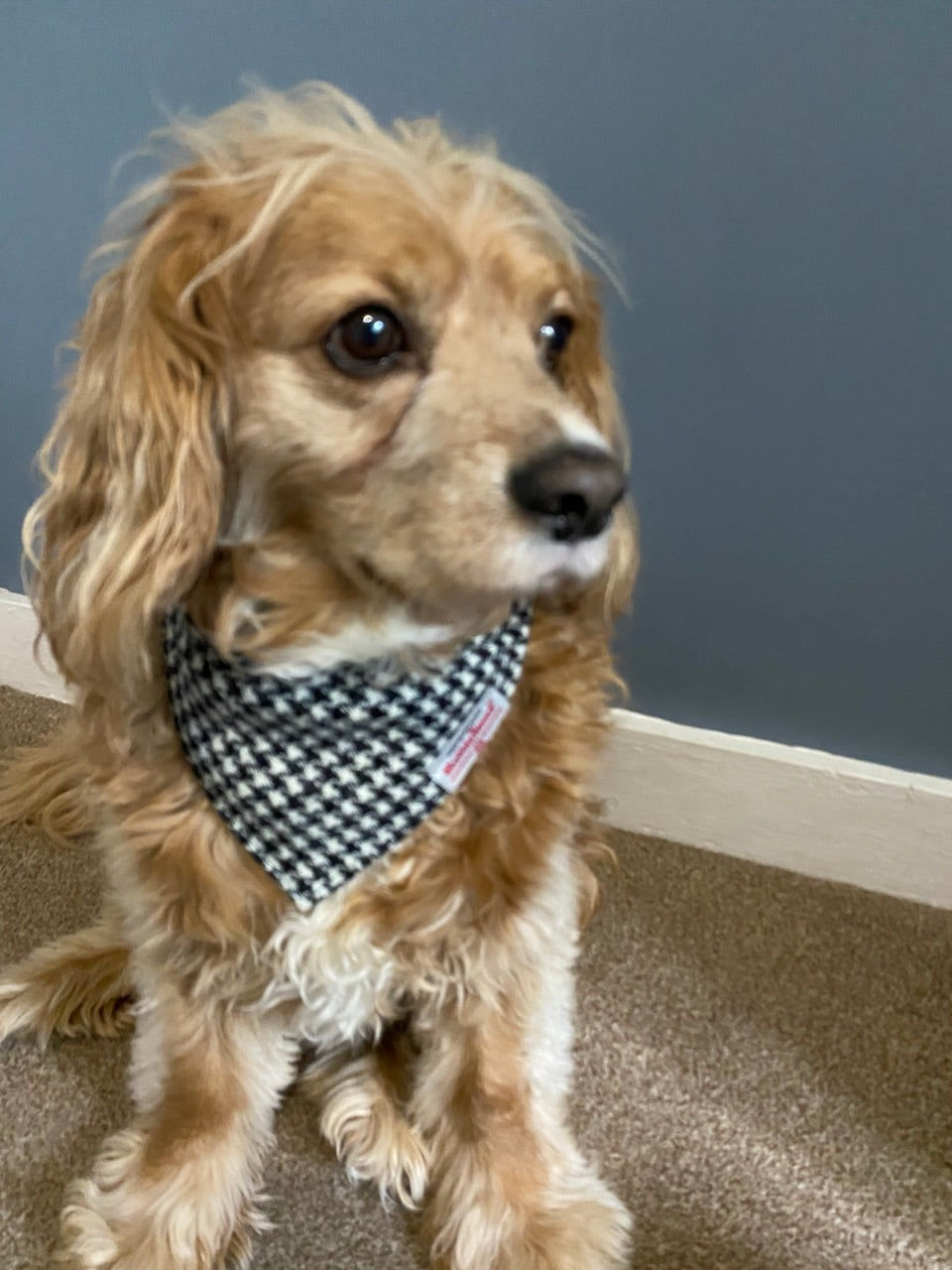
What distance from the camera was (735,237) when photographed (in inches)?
47.8

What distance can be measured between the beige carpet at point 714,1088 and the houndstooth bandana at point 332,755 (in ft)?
1.29

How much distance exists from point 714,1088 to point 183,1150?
1.80 ft

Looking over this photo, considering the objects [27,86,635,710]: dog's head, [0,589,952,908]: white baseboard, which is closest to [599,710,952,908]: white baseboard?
[0,589,952,908]: white baseboard

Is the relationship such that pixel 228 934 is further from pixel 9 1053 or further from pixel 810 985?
pixel 810 985

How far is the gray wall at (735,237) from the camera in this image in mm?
1147

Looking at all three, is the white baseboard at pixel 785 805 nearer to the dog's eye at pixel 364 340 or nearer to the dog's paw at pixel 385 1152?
the dog's paw at pixel 385 1152

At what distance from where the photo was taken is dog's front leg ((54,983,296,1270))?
954mm

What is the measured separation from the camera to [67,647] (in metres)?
0.85

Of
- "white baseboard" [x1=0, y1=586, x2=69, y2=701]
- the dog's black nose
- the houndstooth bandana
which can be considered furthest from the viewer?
"white baseboard" [x1=0, y1=586, x2=69, y2=701]

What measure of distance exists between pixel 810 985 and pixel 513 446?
2.84 feet

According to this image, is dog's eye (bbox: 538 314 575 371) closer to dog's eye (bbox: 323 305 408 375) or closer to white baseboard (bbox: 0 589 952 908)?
dog's eye (bbox: 323 305 408 375)

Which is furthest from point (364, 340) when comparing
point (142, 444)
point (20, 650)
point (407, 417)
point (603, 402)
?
point (20, 650)

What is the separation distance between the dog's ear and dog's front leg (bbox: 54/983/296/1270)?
53 centimetres

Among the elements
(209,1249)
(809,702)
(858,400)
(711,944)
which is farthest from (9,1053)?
(858,400)
